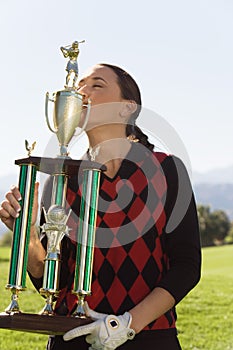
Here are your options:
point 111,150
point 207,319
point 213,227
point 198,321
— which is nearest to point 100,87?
point 111,150

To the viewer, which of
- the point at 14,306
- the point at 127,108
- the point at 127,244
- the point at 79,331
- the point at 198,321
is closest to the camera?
the point at 79,331

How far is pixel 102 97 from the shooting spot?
2.32 metres

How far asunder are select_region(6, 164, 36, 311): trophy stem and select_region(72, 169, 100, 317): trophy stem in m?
0.16

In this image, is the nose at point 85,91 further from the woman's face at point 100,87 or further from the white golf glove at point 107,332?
the white golf glove at point 107,332

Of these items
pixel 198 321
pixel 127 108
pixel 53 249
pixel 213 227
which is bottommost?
pixel 198 321

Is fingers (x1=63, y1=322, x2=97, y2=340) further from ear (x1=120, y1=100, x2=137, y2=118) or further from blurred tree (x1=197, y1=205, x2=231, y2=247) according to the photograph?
blurred tree (x1=197, y1=205, x2=231, y2=247)

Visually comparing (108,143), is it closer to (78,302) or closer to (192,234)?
(192,234)

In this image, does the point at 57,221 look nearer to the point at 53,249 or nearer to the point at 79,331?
the point at 53,249

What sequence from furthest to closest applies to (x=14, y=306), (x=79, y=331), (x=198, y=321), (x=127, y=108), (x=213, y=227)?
(x=213, y=227)
(x=198, y=321)
(x=127, y=108)
(x=14, y=306)
(x=79, y=331)

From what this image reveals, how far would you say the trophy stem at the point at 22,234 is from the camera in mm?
2107

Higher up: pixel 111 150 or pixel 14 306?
pixel 111 150

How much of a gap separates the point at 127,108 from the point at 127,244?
465 millimetres

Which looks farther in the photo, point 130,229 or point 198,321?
point 198,321

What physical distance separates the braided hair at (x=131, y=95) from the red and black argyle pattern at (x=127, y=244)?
109 mm
